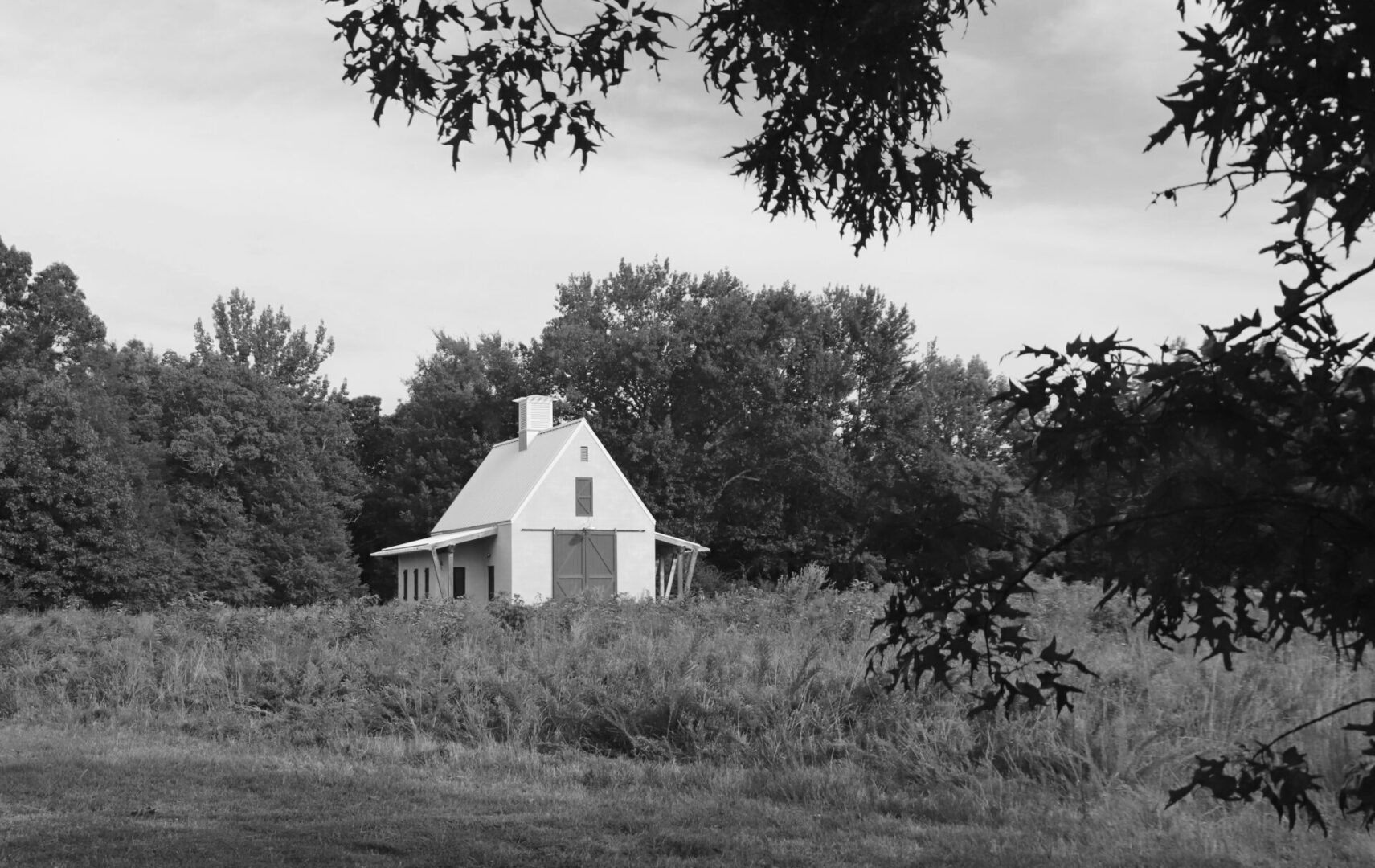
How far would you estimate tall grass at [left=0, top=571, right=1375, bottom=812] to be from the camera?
860cm

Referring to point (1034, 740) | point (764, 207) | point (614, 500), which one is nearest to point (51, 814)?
point (764, 207)

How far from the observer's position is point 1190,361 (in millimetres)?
3361

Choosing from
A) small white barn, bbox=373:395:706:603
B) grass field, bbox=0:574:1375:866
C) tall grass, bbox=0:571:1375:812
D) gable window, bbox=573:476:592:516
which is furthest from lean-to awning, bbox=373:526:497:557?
grass field, bbox=0:574:1375:866

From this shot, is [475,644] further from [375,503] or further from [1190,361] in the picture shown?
[375,503]

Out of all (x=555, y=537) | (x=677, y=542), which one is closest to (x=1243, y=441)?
(x=555, y=537)

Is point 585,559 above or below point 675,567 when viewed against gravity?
above

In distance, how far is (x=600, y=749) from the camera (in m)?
10.2

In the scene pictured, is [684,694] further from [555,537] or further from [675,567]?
[675,567]

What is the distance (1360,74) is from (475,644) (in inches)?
441

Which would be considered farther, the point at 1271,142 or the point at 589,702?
the point at 589,702

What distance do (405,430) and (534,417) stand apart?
12.9 m

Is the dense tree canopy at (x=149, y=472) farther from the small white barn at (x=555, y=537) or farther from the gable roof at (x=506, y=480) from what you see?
the small white barn at (x=555, y=537)

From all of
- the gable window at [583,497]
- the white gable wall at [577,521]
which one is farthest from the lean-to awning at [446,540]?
the gable window at [583,497]

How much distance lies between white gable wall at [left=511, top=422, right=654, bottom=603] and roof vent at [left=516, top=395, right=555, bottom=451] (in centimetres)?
361
